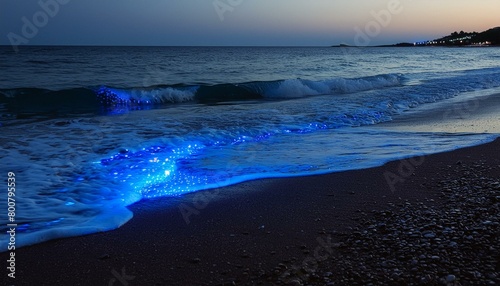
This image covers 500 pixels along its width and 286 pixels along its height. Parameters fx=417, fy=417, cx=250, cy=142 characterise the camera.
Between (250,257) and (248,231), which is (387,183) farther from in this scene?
(250,257)

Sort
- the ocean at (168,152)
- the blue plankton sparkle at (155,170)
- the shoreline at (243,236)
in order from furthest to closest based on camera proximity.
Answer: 1. the blue plankton sparkle at (155,170)
2. the ocean at (168,152)
3. the shoreline at (243,236)

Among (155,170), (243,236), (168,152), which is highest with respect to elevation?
(168,152)

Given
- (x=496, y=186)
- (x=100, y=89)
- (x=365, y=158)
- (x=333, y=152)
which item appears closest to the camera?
(x=496, y=186)

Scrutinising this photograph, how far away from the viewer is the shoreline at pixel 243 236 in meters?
2.88

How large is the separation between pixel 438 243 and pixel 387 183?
193 cm

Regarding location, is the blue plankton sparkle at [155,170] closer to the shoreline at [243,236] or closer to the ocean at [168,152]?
the ocean at [168,152]

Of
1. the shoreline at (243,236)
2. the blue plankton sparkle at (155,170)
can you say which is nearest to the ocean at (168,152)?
the blue plankton sparkle at (155,170)

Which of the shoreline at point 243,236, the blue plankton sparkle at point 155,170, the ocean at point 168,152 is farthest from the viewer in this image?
the blue plankton sparkle at point 155,170

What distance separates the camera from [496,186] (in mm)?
4609

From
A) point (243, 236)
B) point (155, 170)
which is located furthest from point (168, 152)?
point (243, 236)

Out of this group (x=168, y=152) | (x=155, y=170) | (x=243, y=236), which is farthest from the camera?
(x=168, y=152)

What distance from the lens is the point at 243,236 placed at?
3.55 metres

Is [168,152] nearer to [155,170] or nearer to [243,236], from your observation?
[155,170]

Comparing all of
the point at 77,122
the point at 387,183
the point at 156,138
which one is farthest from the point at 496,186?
the point at 77,122
